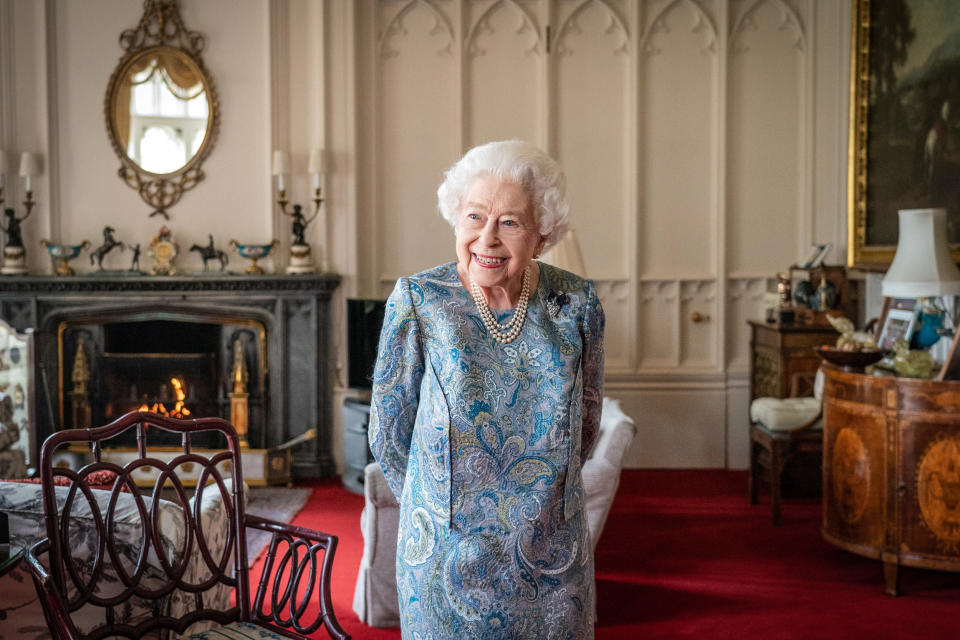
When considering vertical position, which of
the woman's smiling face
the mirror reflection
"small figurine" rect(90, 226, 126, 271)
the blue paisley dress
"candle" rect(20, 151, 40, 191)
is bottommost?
the blue paisley dress

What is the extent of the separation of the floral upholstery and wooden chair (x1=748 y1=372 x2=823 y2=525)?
353 cm

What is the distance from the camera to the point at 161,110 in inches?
252

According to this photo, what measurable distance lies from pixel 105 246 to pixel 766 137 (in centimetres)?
455

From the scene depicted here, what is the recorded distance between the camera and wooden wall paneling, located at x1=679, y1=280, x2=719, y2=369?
666 centimetres

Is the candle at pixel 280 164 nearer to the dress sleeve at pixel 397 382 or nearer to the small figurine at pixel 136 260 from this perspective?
the small figurine at pixel 136 260

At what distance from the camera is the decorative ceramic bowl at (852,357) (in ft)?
13.9

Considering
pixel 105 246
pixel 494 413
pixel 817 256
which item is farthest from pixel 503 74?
pixel 494 413

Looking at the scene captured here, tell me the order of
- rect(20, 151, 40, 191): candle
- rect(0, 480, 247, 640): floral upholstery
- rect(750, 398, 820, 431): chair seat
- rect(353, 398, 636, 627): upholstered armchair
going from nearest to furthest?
rect(0, 480, 247, 640): floral upholstery < rect(353, 398, 636, 627): upholstered armchair < rect(750, 398, 820, 431): chair seat < rect(20, 151, 40, 191): candle

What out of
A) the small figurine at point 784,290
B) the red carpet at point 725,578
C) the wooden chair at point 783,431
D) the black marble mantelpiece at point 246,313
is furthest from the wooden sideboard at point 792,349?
the black marble mantelpiece at point 246,313

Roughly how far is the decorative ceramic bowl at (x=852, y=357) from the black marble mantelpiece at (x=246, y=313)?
3249 millimetres

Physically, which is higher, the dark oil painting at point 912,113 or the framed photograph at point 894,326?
the dark oil painting at point 912,113

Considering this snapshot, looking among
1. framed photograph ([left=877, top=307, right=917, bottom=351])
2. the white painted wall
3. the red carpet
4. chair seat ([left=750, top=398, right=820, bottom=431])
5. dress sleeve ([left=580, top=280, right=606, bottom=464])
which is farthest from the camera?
the white painted wall

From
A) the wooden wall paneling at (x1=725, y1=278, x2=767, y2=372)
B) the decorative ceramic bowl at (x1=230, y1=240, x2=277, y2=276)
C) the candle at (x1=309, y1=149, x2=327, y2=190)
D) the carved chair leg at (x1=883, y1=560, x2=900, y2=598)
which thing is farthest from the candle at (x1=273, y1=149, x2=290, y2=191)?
the carved chair leg at (x1=883, y1=560, x2=900, y2=598)

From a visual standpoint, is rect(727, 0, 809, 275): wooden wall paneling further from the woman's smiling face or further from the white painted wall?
the woman's smiling face
